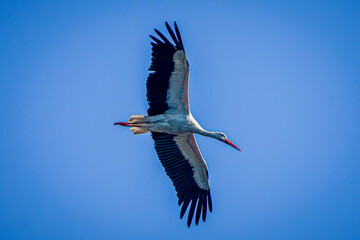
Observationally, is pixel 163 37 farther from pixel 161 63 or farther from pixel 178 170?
pixel 178 170

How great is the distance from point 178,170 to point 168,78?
2274 mm

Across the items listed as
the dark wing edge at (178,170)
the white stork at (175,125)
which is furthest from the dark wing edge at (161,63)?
the dark wing edge at (178,170)

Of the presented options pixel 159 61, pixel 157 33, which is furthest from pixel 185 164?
pixel 157 33

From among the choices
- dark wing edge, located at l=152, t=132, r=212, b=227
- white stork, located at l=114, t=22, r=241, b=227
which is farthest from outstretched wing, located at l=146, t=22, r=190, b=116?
dark wing edge, located at l=152, t=132, r=212, b=227

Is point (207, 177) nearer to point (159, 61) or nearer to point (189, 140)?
point (189, 140)

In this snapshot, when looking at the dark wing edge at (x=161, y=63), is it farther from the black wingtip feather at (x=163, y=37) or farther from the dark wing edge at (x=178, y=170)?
the dark wing edge at (x=178, y=170)

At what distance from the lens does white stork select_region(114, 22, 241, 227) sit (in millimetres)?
8531

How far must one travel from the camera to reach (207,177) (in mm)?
9469

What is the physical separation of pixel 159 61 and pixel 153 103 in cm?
102

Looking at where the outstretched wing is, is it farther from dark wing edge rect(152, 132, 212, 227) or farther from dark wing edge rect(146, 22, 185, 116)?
dark wing edge rect(152, 132, 212, 227)

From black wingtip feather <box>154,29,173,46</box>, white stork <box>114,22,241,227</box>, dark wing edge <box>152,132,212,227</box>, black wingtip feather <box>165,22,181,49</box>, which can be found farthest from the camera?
dark wing edge <box>152,132,212,227</box>

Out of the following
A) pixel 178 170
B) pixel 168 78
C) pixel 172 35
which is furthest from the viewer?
pixel 178 170

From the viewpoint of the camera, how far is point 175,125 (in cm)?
895

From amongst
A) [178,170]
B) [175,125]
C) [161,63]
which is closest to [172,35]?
[161,63]
